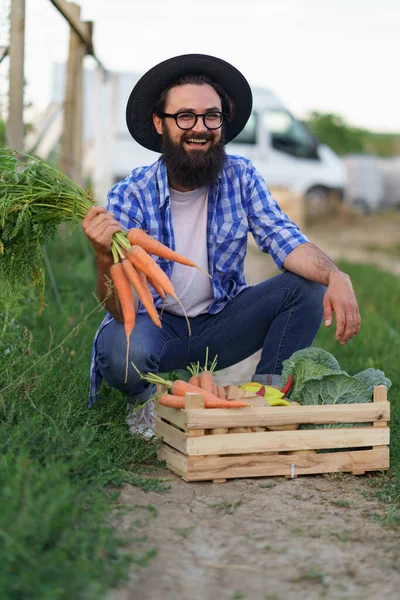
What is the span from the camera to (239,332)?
4.16 metres

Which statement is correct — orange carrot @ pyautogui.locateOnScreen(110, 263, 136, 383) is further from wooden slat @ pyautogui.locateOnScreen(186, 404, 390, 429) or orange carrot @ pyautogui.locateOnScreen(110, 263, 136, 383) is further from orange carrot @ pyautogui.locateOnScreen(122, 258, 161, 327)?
wooden slat @ pyautogui.locateOnScreen(186, 404, 390, 429)

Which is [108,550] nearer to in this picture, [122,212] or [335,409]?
[335,409]

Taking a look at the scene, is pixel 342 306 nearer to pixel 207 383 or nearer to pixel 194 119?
pixel 207 383

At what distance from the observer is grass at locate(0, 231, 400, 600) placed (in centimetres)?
216

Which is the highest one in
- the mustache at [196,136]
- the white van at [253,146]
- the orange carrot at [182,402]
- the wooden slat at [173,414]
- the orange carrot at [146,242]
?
the white van at [253,146]

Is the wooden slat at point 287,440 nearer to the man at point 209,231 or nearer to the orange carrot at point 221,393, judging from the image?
the orange carrot at point 221,393

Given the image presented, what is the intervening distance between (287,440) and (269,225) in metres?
1.24

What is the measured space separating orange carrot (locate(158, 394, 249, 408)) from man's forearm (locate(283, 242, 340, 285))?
0.86 metres

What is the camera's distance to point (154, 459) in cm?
355

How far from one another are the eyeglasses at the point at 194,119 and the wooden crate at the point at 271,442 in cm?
142

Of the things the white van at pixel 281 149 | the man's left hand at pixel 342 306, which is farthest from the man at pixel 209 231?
the white van at pixel 281 149

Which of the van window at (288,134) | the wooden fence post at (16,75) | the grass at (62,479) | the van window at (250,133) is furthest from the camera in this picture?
the van window at (288,134)

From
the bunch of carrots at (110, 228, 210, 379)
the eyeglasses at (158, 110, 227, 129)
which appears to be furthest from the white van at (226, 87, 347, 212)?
the bunch of carrots at (110, 228, 210, 379)

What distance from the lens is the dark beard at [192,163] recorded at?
404cm
